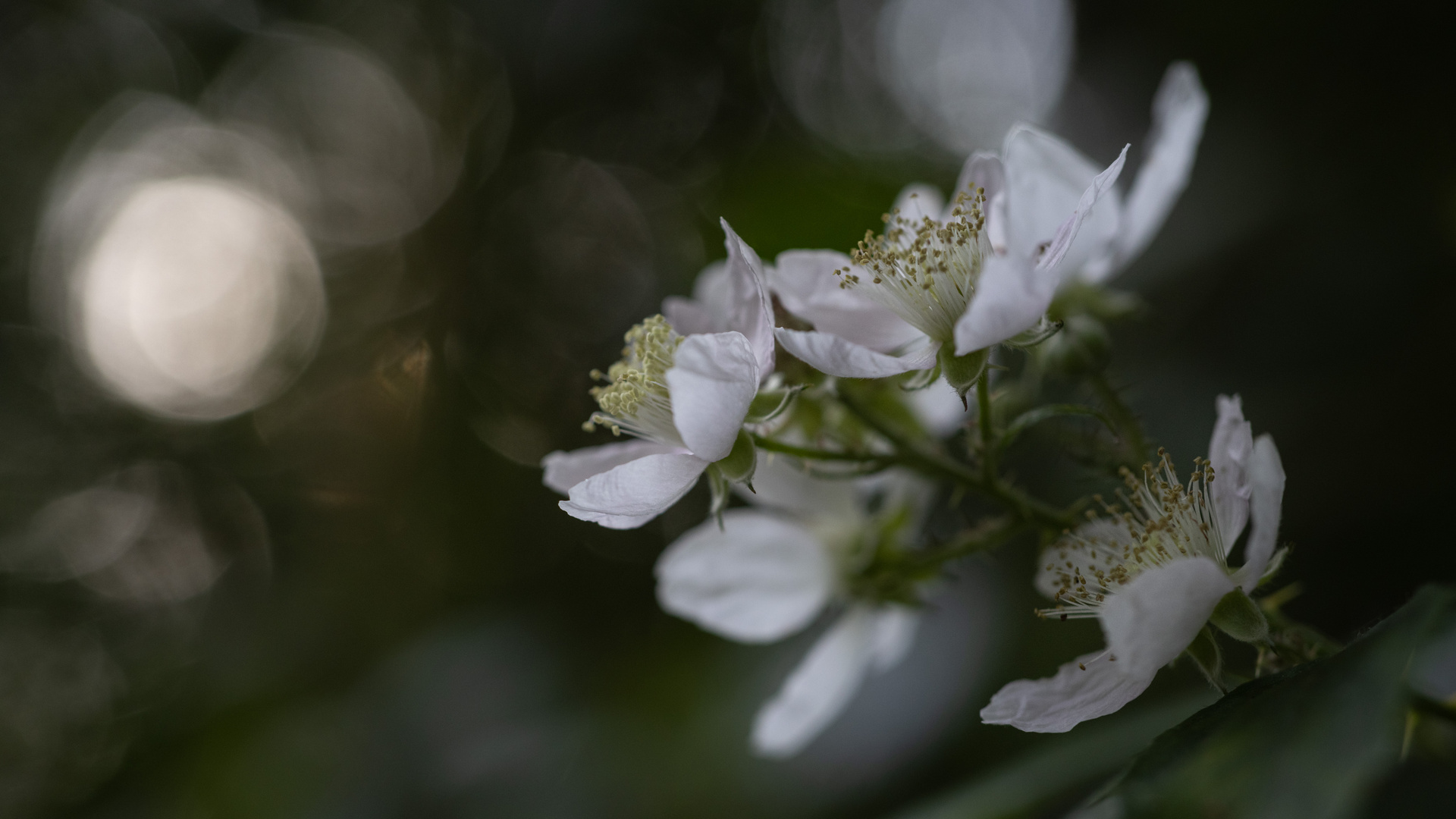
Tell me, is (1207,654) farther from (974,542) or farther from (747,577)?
(747,577)

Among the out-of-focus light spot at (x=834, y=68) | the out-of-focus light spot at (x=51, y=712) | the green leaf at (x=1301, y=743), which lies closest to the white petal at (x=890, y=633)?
the green leaf at (x=1301, y=743)

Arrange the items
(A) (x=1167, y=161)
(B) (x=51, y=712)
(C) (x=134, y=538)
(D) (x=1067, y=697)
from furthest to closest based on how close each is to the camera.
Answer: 1. (C) (x=134, y=538)
2. (B) (x=51, y=712)
3. (A) (x=1167, y=161)
4. (D) (x=1067, y=697)

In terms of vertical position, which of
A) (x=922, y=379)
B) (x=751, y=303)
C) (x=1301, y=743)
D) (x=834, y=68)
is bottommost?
(x=1301, y=743)

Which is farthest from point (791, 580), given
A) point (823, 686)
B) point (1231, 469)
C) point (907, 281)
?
point (1231, 469)

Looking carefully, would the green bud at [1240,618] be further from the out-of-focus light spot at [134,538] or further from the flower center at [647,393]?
the out-of-focus light spot at [134,538]

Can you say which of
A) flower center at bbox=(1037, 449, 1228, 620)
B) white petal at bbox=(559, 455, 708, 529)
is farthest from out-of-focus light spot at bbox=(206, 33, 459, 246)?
flower center at bbox=(1037, 449, 1228, 620)
